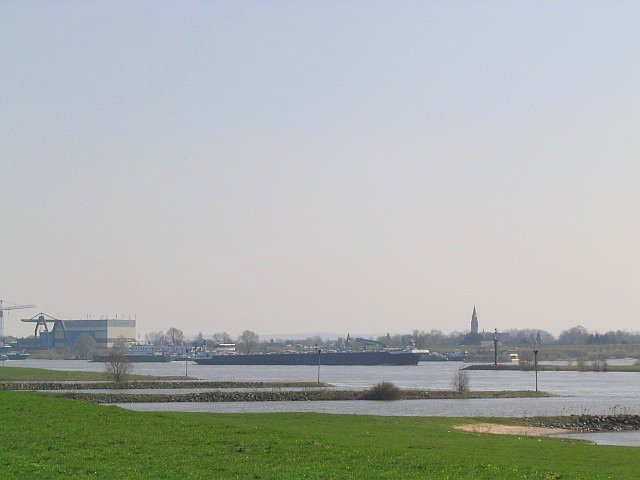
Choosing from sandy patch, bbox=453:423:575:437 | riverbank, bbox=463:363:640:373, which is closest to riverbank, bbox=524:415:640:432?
sandy patch, bbox=453:423:575:437

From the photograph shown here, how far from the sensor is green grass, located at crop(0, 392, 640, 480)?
22203 mm

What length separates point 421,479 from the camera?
69.1ft

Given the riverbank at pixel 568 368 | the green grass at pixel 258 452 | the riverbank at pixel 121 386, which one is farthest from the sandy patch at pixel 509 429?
the riverbank at pixel 568 368

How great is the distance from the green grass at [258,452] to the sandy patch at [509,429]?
176 inches

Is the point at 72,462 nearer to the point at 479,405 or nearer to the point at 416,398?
the point at 479,405

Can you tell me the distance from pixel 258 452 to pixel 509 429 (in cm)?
2225

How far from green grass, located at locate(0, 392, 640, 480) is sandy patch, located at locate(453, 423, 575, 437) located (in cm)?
447

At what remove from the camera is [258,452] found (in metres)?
25.8

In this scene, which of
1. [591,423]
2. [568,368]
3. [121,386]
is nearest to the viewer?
[591,423]

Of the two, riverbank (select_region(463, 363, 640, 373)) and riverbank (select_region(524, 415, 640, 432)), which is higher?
riverbank (select_region(524, 415, 640, 432))

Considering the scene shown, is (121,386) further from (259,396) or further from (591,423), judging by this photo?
(591,423)

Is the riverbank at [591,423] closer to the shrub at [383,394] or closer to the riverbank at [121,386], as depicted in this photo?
the shrub at [383,394]

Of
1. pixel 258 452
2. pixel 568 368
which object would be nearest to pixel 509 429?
pixel 258 452

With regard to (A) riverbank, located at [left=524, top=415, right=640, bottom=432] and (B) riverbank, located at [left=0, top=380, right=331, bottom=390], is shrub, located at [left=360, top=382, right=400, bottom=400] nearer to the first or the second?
(B) riverbank, located at [left=0, top=380, right=331, bottom=390]
